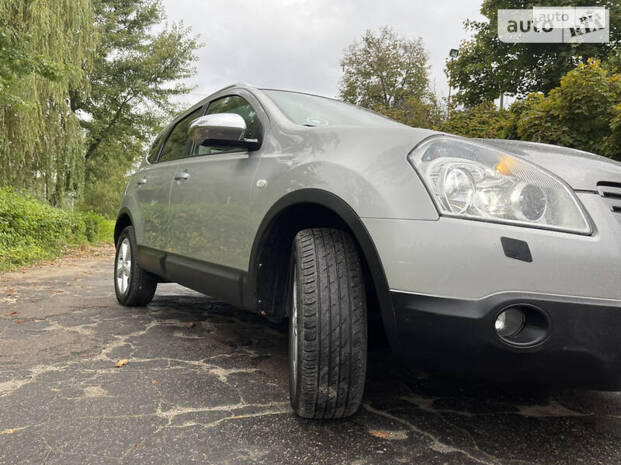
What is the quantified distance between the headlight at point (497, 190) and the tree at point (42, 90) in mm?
7979

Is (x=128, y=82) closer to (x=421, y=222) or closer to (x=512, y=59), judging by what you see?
(x=512, y=59)

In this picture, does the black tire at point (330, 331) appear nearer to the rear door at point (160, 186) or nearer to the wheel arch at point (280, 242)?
the wheel arch at point (280, 242)

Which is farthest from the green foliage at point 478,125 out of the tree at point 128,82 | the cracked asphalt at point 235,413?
the tree at point 128,82

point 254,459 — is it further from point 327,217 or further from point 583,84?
point 583,84

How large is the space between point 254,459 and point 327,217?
102 centimetres

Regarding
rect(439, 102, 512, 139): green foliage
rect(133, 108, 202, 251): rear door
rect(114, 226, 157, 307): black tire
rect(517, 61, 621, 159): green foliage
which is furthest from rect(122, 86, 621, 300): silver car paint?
rect(439, 102, 512, 139): green foliage

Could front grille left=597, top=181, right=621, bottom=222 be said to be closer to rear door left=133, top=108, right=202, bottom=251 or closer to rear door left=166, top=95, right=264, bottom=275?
rear door left=166, top=95, right=264, bottom=275

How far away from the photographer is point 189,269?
3051 millimetres

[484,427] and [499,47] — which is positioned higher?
[499,47]

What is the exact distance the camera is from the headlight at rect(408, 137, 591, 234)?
160cm

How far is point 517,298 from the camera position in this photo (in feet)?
4.95

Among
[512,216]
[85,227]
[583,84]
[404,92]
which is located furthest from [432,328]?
[404,92]

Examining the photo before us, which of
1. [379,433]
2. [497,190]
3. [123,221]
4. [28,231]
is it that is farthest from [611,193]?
[28,231]

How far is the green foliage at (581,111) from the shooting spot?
6137mm
